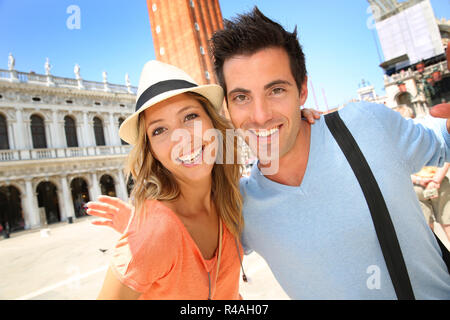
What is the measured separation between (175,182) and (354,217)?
107 cm

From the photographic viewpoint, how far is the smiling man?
1035mm

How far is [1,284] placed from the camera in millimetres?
4969

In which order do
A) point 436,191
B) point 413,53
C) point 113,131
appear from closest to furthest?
point 436,191 → point 113,131 → point 413,53

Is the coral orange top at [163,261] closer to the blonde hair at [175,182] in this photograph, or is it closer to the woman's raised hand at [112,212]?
the blonde hair at [175,182]

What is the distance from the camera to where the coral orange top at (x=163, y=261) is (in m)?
1.07

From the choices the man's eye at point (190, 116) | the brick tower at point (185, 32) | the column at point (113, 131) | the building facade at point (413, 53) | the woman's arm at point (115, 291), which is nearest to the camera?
the woman's arm at point (115, 291)

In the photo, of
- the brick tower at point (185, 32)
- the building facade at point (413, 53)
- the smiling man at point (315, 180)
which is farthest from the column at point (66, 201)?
the building facade at point (413, 53)

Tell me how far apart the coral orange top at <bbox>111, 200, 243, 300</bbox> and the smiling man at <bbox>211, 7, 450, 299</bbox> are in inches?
13.0

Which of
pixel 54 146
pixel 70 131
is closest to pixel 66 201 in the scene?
pixel 54 146

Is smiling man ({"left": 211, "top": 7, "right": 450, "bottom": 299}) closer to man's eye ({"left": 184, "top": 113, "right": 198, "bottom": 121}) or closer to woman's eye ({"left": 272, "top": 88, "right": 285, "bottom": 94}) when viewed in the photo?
woman's eye ({"left": 272, "top": 88, "right": 285, "bottom": 94})

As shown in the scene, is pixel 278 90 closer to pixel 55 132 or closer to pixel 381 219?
pixel 381 219

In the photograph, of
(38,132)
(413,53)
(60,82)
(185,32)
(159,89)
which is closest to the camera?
(159,89)

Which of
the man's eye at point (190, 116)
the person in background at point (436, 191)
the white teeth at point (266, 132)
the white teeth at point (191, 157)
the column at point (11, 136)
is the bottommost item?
the person in background at point (436, 191)

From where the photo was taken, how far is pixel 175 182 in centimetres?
161
